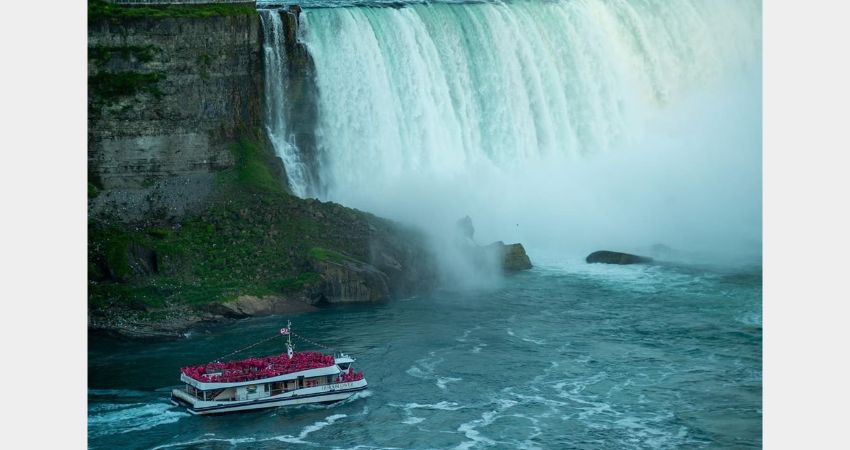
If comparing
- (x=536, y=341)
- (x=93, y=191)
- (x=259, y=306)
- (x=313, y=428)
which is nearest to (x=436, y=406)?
(x=313, y=428)

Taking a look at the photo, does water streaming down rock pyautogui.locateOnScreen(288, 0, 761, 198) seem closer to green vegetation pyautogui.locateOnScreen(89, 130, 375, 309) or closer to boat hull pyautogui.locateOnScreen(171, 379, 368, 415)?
green vegetation pyautogui.locateOnScreen(89, 130, 375, 309)

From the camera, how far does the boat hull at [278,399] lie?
71.0ft

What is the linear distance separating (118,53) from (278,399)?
8.34 meters

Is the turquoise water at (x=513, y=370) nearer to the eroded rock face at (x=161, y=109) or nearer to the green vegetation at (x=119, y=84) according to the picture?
the eroded rock face at (x=161, y=109)

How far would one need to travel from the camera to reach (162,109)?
28.5 meters

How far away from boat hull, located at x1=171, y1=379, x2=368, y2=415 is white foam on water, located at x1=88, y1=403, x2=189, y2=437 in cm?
18

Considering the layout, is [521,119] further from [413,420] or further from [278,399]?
[413,420]

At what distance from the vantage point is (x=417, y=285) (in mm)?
28078

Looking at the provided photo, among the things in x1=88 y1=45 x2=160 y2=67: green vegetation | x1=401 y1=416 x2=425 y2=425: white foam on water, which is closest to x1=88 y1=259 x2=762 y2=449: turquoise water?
x1=401 y1=416 x2=425 y2=425: white foam on water

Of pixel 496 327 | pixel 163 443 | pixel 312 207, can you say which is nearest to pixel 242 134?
pixel 312 207

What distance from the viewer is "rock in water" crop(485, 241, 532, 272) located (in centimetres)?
2925

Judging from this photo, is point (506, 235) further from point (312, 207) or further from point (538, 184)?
point (312, 207)

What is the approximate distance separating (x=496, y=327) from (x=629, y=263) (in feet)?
15.1

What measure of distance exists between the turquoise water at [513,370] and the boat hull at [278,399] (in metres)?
0.14
